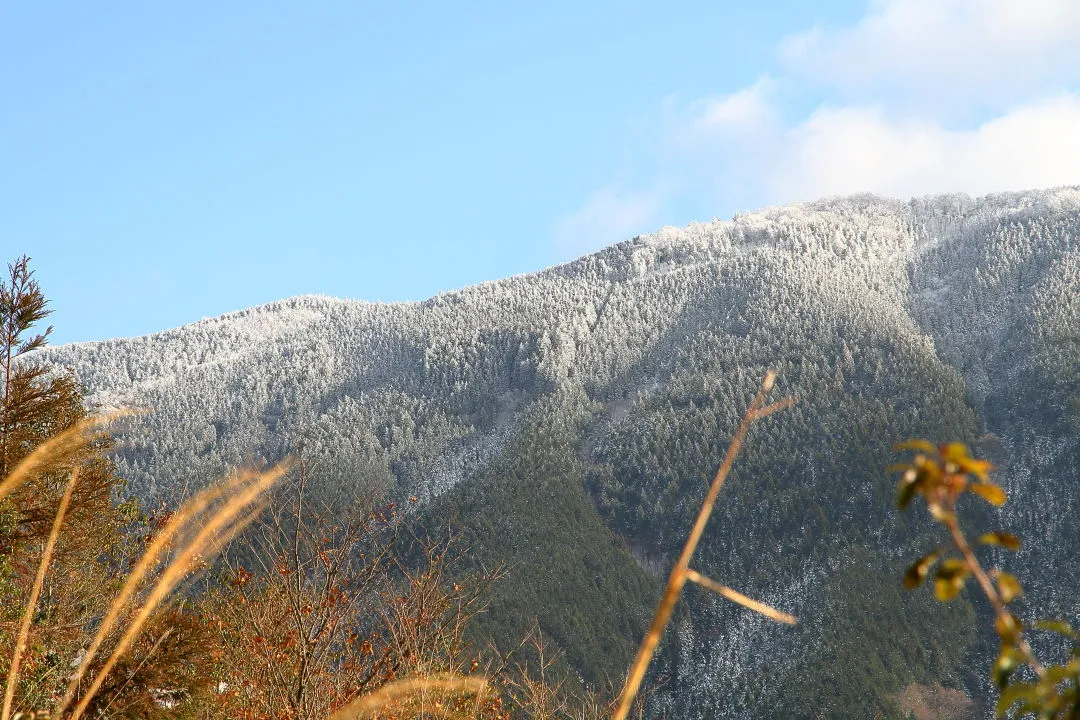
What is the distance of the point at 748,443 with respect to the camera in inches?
5940

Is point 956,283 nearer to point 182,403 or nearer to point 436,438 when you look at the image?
point 436,438

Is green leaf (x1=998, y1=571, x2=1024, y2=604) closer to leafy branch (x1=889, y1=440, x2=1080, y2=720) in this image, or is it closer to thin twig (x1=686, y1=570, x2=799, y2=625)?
leafy branch (x1=889, y1=440, x2=1080, y2=720)

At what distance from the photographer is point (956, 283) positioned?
595 ft

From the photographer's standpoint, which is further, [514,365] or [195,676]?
[514,365]

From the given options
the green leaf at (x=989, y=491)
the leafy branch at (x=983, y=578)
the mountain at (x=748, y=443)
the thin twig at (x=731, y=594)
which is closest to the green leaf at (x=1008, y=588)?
the leafy branch at (x=983, y=578)

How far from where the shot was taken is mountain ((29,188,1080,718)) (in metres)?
117

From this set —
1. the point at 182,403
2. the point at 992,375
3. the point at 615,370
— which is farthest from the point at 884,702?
the point at 182,403

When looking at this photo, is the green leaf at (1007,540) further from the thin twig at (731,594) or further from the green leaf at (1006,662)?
the thin twig at (731,594)

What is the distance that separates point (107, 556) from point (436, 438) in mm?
153964

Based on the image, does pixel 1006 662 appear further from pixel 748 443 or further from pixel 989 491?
pixel 748 443

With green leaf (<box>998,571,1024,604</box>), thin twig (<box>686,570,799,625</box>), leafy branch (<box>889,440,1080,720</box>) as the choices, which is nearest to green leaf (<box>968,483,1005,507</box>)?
leafy branch (<box>889,440,1080,720</box>)

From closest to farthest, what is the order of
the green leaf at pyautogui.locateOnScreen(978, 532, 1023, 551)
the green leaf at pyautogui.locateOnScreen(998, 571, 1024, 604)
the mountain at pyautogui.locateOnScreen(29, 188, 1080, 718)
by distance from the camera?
the green leaf at pyautogui.locateOnScreen(998, 571, 1024, 604)
the green leaf at pyautogui.locateOnScreen(978, 532, 1023, 551)
the mountain at pyautogui.locateOnScreen(29, 188, 1080, 718)

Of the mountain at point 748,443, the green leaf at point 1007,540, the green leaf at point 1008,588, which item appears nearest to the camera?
the green leaf at point 1008,588

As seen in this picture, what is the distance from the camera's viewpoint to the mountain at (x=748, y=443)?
4624 inches
